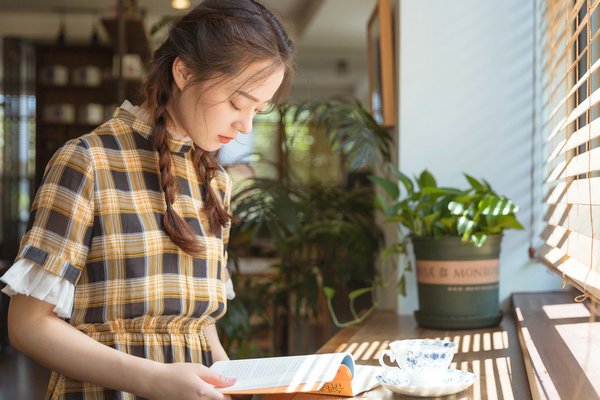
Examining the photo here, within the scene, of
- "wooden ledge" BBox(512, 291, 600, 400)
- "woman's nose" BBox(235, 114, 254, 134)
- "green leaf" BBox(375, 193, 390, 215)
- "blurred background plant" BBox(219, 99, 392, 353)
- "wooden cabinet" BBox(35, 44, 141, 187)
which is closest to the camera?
"wooden ledge" BBox(512, 291, 600, 400)

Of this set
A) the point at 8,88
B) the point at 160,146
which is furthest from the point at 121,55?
the point at 160,146

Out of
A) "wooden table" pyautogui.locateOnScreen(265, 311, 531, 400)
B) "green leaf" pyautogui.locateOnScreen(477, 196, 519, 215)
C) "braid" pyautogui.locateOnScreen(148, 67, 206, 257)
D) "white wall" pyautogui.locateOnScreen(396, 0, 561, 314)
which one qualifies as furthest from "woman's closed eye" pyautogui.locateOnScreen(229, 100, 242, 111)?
"white wall" pyautogui.locateOnScreen(396, 0, 561, 314)

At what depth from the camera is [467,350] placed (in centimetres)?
143

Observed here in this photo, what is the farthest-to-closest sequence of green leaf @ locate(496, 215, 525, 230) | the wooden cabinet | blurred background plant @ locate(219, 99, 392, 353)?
the wooden cabinet, blurred background plant @ locate(219, 99, 392, 353), green leaf @ locate(496, 215, 525, 230)

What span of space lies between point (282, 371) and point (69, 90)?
6.10 m

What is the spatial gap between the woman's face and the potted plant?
672 mm

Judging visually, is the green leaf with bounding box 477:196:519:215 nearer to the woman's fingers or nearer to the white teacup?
the white teacup

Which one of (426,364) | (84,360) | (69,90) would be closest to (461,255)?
(426,364)

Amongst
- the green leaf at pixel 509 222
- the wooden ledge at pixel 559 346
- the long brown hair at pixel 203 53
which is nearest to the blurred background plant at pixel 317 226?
the green leaf at pixel 509 222

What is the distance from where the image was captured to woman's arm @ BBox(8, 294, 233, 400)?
39.1 inches

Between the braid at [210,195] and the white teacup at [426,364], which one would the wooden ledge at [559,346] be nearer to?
the white teacup at [426,364]

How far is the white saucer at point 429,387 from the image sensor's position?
1.06 meters

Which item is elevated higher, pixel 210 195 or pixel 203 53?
pixel 203 53

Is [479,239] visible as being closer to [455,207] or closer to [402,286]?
[455,207]
